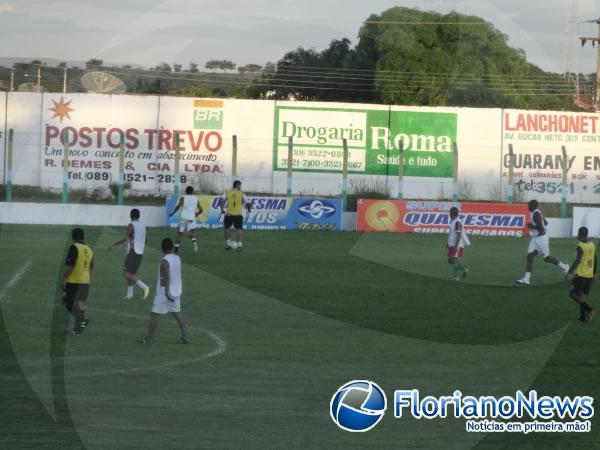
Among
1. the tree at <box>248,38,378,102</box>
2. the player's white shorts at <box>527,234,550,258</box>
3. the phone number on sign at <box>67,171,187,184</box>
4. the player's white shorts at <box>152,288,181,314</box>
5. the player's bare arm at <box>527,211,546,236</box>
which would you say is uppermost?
the tree at <box>248,38,378,102</box>

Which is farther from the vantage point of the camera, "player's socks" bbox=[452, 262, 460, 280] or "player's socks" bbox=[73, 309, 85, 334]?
"player's socks" bbox=[452, 262, 460, 280]

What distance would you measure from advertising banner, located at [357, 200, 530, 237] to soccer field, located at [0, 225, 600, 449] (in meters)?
10.0

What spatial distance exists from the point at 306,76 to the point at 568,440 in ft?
193

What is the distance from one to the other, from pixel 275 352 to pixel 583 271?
258 inches

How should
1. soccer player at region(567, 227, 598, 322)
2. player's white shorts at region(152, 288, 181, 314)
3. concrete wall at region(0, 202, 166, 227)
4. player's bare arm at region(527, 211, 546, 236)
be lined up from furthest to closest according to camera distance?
concrete wall at region(0, 202, 166, 227)
player's bare arm at region(527, 211, 546, 236)
soccer player at region(567, 227, 598, 322)
player's white shorts at region(152, 288, 181, 314)

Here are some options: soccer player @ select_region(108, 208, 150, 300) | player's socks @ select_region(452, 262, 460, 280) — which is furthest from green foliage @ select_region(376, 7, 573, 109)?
soccer player @ select_region(108, 208, 150, 300)

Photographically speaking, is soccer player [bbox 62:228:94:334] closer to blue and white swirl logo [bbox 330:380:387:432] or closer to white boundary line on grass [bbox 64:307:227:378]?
white boundary line on grass [bbox 64:307:227:378]

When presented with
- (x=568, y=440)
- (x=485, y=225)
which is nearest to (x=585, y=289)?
(x=568, y=440)

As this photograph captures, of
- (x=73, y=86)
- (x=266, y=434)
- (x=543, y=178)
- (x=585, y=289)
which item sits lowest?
(x=266, y=434)

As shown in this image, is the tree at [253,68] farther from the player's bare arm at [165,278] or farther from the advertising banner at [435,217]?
the player's bare arm at [165,278]

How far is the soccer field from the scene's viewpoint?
11.0 meters

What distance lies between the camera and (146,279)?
23859 millimetres

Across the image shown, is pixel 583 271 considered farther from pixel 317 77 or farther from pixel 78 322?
pixel 317 77

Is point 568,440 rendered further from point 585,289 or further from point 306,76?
point 306,76
